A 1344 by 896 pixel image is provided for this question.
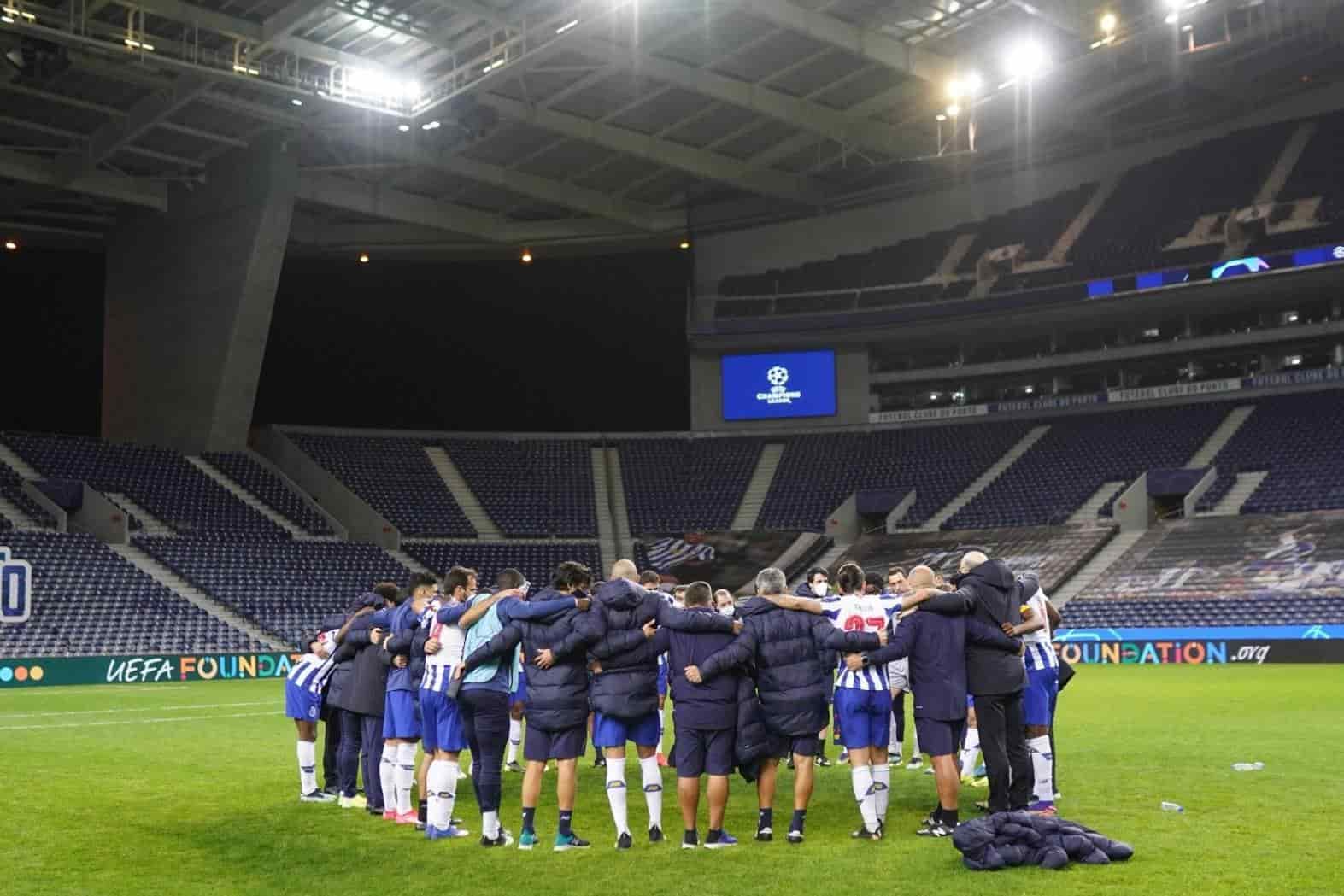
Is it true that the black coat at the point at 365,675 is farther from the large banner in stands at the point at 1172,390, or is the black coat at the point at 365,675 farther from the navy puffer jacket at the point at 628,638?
the large banner in stands at the point at 1172,390

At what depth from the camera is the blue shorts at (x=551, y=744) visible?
10766 mm

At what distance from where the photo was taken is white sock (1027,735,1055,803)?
39.3 ft

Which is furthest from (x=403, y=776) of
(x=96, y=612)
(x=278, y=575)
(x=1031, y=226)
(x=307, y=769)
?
(x=1031, y=226)

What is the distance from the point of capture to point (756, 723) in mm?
10766

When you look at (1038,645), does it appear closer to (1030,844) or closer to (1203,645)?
(1030,844)

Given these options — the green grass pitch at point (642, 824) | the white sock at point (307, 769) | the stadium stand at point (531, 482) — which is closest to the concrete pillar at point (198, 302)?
the stadium stand at point (531, 482)

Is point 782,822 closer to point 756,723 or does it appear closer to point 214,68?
point 756,723

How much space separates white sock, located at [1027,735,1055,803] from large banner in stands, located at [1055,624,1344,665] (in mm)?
24493

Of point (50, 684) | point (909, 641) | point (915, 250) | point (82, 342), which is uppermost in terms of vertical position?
point (915, 250)

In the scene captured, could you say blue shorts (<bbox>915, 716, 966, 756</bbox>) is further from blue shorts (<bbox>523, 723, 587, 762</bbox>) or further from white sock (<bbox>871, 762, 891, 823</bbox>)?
blue shorts (<bbox>523, 723, 587, 762</bbox>)

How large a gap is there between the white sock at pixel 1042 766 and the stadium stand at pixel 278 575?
108 feet

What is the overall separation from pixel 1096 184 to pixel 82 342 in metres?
39.4

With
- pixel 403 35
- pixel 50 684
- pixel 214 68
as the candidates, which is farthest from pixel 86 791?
pixel 403 35

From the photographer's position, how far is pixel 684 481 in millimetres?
57094
